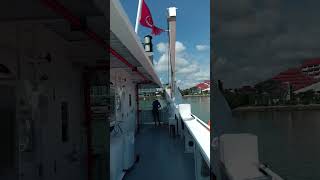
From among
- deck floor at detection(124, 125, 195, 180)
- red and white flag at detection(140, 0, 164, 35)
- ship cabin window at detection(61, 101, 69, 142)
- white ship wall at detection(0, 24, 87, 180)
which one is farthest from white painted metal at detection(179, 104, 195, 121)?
ship cabin window at detection(61, 101, 69, 142)

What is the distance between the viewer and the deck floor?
459 cm

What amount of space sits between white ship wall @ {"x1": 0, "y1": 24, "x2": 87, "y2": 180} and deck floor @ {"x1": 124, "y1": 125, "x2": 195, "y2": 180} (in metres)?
1.00

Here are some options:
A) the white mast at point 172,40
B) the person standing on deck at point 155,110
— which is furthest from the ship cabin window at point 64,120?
the white mast at point 172,40

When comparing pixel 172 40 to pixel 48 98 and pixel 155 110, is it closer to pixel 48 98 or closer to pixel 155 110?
pixel 155 110

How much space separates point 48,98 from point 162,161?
3.00 m

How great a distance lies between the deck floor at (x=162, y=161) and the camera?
459cm

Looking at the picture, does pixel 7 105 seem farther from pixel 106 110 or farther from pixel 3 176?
pixel 106 110

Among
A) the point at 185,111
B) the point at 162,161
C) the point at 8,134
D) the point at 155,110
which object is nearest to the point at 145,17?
the point at 185,111

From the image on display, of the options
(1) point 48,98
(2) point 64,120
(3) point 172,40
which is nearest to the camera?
(1) point 48,98

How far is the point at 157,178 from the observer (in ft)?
14.5

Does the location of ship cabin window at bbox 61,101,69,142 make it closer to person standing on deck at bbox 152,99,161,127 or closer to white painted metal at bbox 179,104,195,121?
white painted metal at bbox 179,104,195,121

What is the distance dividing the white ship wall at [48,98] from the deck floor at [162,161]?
3.29ft

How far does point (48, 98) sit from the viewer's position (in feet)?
9.36

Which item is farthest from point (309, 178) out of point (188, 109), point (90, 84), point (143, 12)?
point (90, 84)
